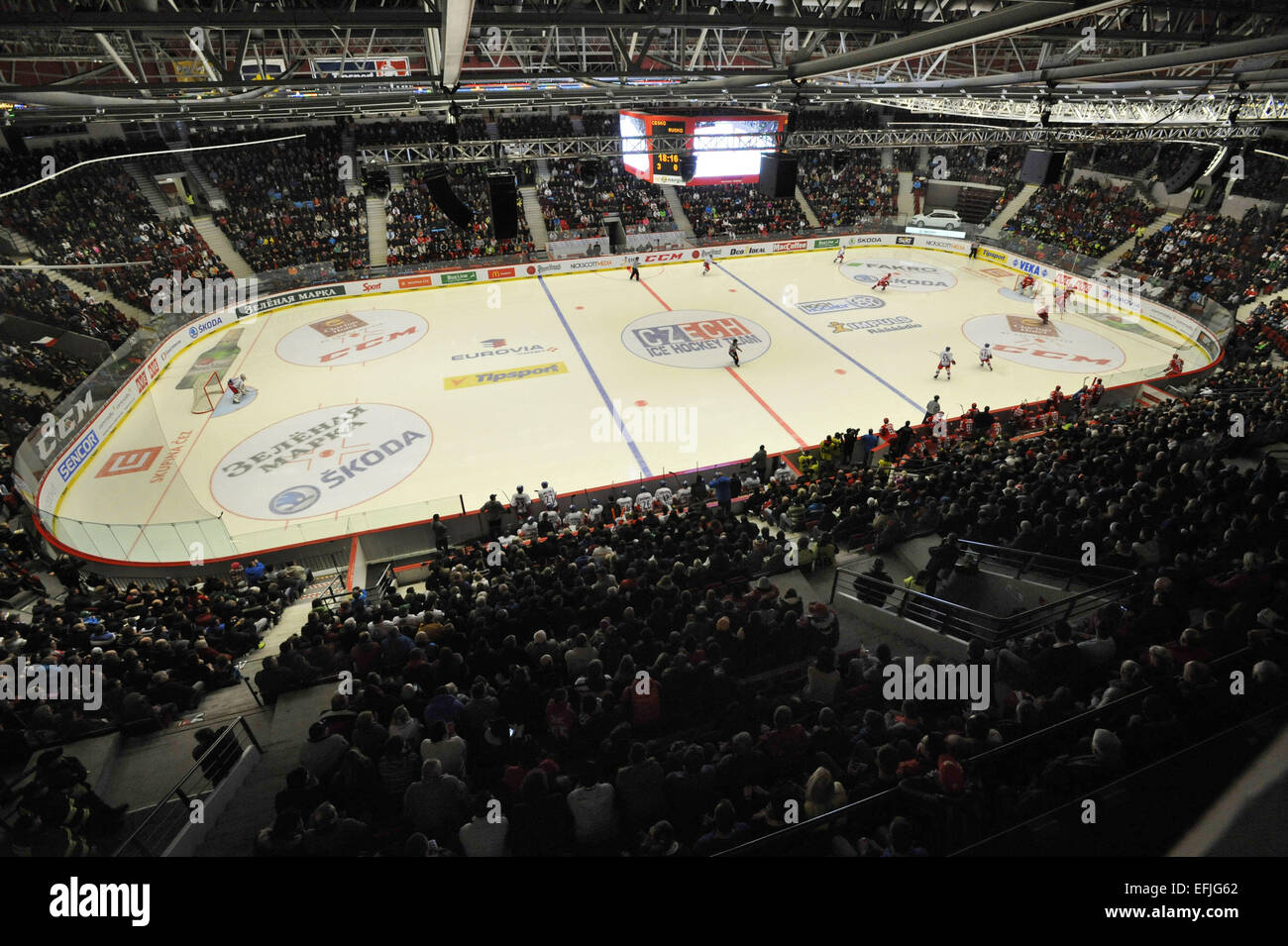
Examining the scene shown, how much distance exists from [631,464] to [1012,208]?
3587 centimetres

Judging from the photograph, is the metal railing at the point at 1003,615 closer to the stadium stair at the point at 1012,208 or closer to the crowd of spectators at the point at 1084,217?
the crowd of spectators at the point at 1084,217

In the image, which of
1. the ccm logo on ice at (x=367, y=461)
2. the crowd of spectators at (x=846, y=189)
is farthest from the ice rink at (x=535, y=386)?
the crowd of spectators at (x=846, y=189)

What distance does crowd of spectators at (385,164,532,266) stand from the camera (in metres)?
33.3

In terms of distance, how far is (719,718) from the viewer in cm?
652

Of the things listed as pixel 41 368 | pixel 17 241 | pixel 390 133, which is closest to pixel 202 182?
pixel 390 133

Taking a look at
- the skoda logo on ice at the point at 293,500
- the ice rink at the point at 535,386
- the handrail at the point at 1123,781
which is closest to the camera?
the handrail at the point at 1123,781

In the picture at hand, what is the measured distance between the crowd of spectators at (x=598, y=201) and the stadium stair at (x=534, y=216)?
298 millimetres

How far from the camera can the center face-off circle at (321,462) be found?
1591cm

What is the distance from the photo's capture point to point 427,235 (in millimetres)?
33906

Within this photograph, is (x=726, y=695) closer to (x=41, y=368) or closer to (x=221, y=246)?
(x=41, y=368)

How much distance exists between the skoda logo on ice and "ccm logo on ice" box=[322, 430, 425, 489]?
45 cm

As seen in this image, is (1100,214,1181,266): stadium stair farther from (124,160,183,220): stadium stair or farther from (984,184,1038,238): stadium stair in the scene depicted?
(124,160,183,220): stadium stair
